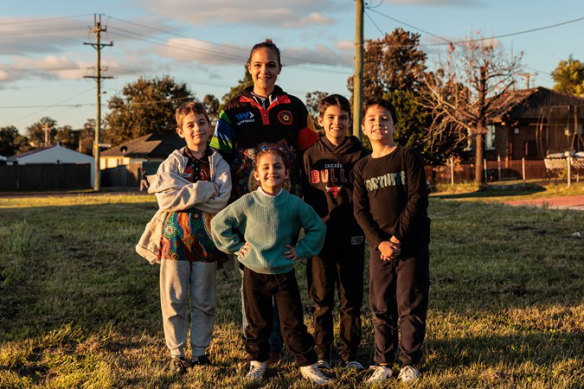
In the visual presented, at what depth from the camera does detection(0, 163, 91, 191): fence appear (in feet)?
133

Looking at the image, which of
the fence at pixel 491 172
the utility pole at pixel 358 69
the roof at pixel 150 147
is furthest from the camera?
the roof at pixel 150 147

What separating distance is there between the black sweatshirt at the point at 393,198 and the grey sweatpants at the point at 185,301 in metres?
1.18

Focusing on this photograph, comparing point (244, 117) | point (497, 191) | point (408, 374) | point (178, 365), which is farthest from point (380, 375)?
point (497, 191)

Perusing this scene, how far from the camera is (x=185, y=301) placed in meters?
4.29

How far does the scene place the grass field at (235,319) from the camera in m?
4.06

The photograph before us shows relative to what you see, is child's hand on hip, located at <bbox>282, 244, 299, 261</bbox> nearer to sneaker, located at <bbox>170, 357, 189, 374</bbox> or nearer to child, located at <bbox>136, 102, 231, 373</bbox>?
child, located at <bbox>136, 102, 231, 373</bbox>

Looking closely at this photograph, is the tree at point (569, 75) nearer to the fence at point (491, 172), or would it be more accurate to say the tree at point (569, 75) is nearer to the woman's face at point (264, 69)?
the fence at point (491, 172)

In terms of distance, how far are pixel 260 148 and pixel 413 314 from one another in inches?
61.9

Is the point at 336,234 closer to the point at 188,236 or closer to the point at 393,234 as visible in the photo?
the point at 393,234

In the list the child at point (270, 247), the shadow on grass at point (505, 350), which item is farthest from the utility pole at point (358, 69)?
A: the child at point (270, 247)

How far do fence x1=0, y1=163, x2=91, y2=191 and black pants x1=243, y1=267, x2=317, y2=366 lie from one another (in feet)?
133

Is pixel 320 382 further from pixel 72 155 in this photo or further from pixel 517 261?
pixel 72 155

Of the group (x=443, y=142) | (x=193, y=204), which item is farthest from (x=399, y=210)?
(x=443, y=142)

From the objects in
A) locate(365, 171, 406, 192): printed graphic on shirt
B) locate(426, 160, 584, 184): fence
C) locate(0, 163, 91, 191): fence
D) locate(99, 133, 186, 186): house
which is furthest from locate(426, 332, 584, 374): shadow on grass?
locate(0, 163, 91, 191): fence
